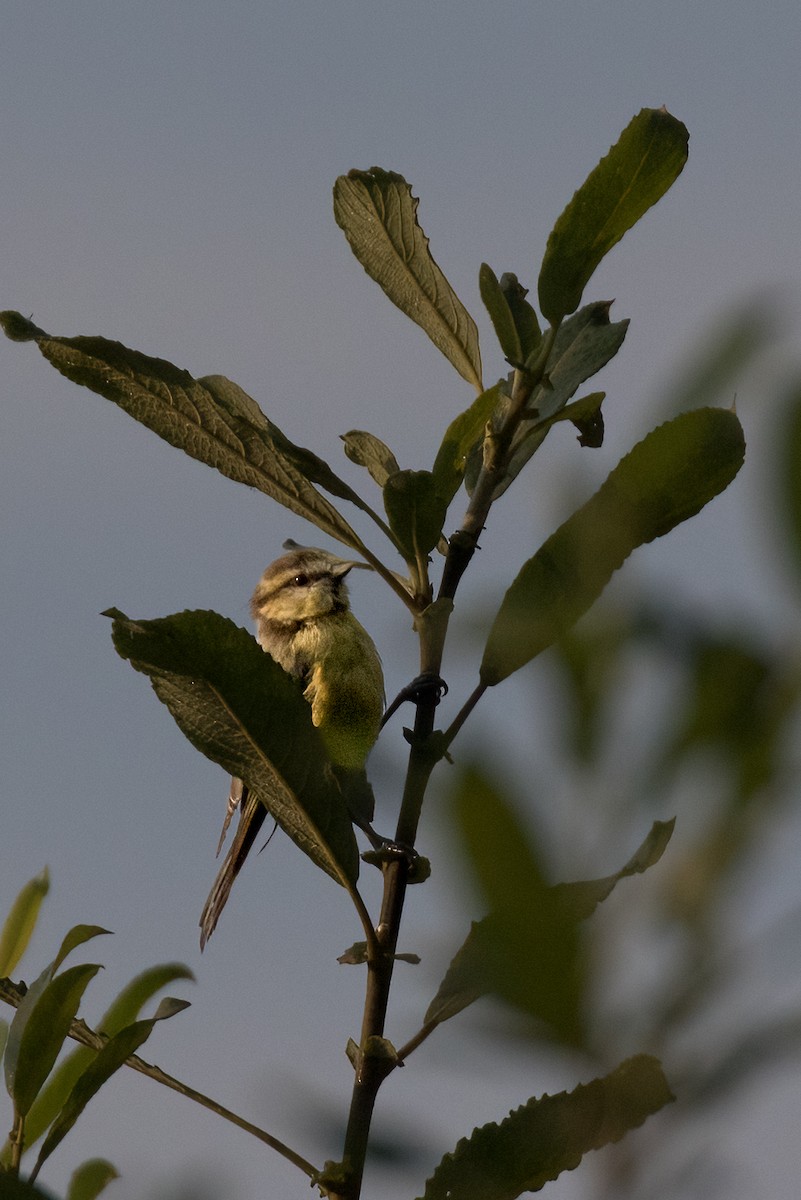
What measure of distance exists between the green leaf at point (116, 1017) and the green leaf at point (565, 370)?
0.88 meters

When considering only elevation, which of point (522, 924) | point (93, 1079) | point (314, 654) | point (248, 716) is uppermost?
point (314, 654)

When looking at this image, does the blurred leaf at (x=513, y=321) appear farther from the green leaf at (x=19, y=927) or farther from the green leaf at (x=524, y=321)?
the green leaf at (x=19, y=927)

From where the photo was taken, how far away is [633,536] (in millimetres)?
697

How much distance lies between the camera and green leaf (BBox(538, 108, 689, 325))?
1.78 m

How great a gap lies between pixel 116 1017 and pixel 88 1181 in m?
Answer: 0.32

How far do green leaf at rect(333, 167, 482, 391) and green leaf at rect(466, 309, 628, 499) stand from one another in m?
0.17

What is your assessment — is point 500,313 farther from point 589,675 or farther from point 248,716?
point 589,675

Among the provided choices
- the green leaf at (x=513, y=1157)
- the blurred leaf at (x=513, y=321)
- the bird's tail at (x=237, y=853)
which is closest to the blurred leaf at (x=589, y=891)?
the green leaf at (x=513, y=1157)

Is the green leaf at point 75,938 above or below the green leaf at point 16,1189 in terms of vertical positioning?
above

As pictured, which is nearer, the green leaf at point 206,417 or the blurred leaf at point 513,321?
the blurred leaf at point 513,321

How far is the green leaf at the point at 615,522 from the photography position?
2.24 ft

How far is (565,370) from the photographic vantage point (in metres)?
2.14

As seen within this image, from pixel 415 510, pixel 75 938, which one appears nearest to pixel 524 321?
pixel 415 510

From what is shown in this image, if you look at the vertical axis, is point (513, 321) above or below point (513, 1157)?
above
